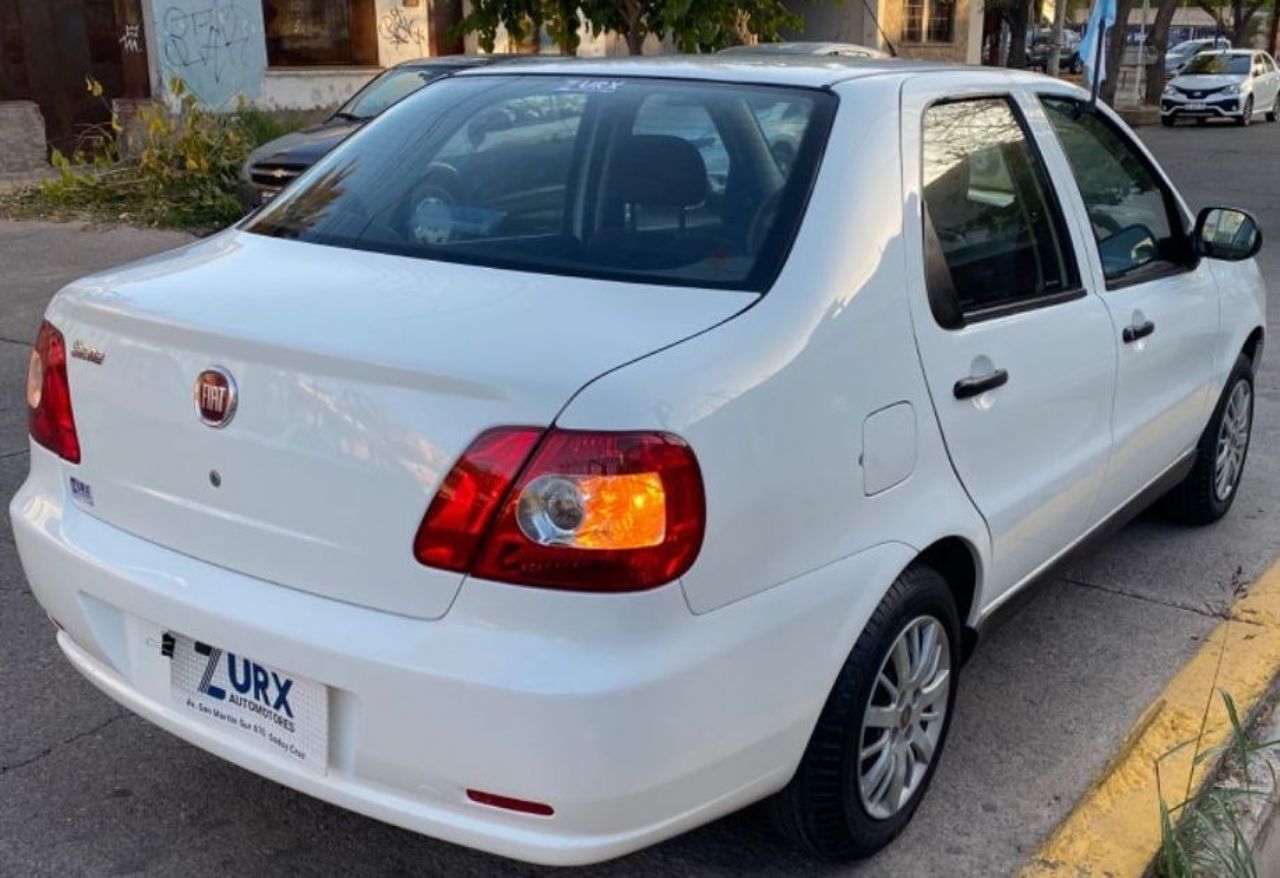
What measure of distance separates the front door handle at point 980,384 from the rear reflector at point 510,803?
4.12 feet

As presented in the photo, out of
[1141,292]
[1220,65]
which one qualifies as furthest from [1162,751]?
[1220,65]

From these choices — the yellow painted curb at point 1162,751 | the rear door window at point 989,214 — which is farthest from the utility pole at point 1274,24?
the rear door window at point 989,214

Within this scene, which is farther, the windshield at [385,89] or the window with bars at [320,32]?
the window with bars at [320,32]

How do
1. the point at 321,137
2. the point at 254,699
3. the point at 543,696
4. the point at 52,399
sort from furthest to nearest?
the point at 321,137 < the point at 52,399 < the point at 254,699 < the point at 543,696

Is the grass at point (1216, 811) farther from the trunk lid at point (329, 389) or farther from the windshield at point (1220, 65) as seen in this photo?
the windshield at point (1220, 65)

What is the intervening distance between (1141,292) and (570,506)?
2.30 m

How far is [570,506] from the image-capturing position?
220 cm

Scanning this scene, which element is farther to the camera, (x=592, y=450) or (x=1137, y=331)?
(x=1137, y=331)

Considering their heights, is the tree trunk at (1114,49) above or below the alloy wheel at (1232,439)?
above

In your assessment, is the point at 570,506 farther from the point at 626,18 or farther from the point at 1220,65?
the point at 1220,65

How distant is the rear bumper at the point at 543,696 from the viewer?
7.17 feet

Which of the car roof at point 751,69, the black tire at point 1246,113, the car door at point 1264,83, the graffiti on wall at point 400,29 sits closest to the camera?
the car roof at point 751,69

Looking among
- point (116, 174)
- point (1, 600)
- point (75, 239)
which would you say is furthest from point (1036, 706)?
point (116, 174)

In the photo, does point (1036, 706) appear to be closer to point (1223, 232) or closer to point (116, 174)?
point (1223, 232)
